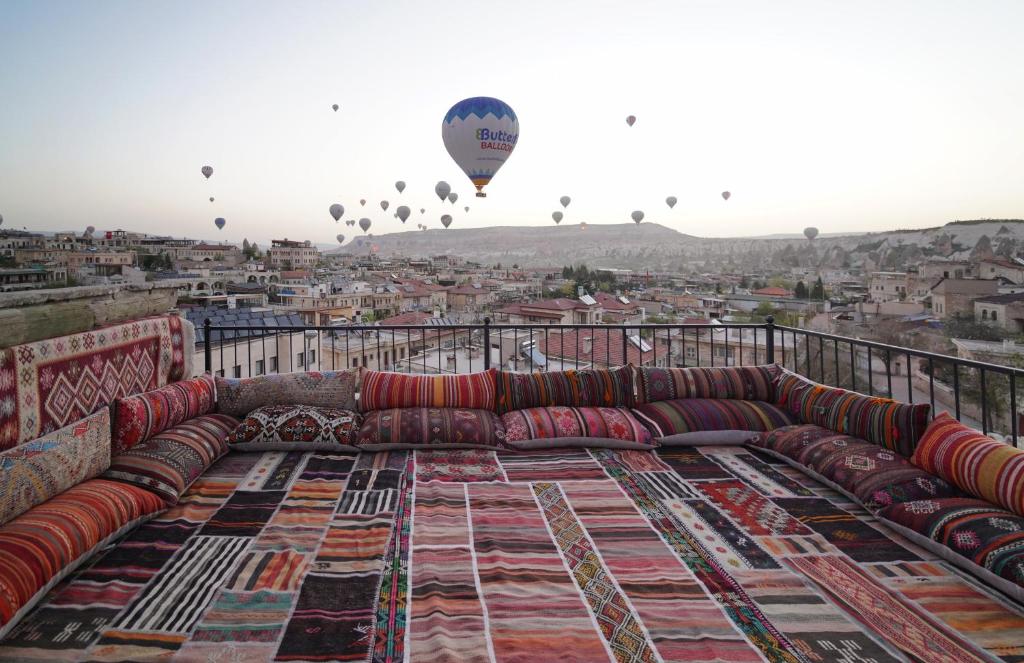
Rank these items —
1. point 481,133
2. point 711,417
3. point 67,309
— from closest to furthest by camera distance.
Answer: point 67,309 < point 711,417 < point 481,133

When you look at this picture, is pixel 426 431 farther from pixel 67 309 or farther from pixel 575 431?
pixel 67 309

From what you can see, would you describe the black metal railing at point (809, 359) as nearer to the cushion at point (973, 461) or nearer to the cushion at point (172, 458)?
the cushion at point (973, 461)

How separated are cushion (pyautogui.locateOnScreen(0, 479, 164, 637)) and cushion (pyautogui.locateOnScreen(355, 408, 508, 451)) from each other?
93cm

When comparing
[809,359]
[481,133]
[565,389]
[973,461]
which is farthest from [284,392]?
[481,133]

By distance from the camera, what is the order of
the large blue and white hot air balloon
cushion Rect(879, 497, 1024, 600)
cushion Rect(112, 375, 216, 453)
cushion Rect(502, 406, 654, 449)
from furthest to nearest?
the large blue and white hot air balloon, cushion Rect(502, 406, 654, 449), cushion Rect(112, 375, 216, 453), cushion Rect(879, 497, 1024, 600)

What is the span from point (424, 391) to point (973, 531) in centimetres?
227

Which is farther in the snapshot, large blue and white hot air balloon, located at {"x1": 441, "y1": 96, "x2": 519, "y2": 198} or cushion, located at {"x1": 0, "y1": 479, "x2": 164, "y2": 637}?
large blue and white hot air balloon, located at {"x1": 441, "y1": 96, "x2": 519, "y2": 198}

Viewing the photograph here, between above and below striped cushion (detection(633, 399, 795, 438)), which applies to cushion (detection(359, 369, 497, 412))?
above

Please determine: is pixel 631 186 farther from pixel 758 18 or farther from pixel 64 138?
pixel 64 138

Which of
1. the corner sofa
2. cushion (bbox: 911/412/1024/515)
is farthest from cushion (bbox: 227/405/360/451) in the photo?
cushion (bbox: 911/412/1024/515)

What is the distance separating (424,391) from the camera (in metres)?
2.84

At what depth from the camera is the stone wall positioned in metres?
1.95

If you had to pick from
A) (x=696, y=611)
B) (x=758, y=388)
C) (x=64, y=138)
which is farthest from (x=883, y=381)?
(x=64, y=138)

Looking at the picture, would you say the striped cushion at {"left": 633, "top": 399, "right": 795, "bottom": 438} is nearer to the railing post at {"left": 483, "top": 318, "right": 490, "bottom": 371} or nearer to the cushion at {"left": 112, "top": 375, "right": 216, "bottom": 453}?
the railing post at {"left": 483, "top": 318, "right": 490, "bottom": 371}
